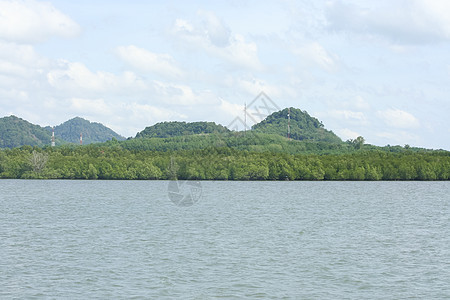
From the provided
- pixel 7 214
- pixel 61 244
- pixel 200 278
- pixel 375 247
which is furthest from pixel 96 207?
pixel 200 278

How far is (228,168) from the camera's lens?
168750 mm

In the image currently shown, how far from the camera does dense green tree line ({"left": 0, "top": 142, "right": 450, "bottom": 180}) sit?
16625 centimetres

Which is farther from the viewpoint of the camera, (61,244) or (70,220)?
(70,220)

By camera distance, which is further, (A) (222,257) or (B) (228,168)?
(B) (228,168)

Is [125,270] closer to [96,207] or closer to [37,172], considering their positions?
[96,207]

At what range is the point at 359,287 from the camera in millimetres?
27312

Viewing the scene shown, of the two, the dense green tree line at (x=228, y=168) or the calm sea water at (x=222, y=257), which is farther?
the dense green tree line at (x=228, y=168)

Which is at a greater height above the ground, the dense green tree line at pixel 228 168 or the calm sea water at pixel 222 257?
the dense green tree line at pixel 228 168

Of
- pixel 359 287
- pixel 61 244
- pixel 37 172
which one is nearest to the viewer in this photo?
pixel 359 287

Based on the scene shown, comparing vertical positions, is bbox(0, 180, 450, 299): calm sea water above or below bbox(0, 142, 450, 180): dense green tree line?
below

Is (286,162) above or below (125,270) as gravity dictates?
above

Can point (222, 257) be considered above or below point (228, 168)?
below

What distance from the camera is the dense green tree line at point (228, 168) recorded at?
166m

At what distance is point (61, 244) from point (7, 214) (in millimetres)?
26984
